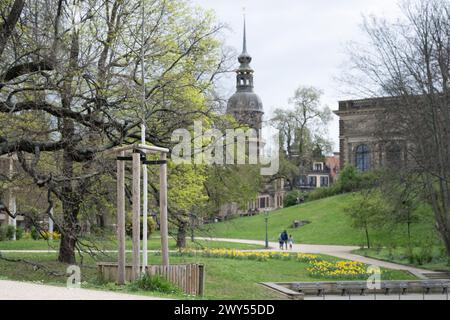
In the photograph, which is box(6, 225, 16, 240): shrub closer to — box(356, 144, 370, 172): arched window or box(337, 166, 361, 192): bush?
box(337, 166, 361, 192): bush

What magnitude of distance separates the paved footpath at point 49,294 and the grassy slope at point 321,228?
1050 inches

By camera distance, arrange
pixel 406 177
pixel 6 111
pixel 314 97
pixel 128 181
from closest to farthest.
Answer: pixel 6 111
pixel 128 181
pixel 406 177
pixel 314 97

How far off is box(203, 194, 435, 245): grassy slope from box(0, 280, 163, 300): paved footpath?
87.5 feet

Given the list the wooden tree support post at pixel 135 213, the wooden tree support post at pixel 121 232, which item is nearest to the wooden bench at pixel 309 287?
the wooden tree support post at pixel 135 213

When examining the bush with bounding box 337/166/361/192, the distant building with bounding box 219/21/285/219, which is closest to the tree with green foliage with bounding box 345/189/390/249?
the bush with bounding box 337/166/361/192

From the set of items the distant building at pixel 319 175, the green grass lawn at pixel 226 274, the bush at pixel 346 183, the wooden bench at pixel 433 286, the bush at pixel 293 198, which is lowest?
the wooden bench at pixel 433 286

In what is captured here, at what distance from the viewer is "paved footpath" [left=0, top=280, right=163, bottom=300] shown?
11566mm

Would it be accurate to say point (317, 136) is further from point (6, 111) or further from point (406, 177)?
point (6, 111)

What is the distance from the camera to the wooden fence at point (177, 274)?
50.1 feet

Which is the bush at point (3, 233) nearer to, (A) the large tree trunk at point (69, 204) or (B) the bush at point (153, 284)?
(A) the large tree trunk at point (69, 204)

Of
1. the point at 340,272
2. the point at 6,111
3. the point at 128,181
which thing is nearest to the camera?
the point at 6,111

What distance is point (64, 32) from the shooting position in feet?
68.2

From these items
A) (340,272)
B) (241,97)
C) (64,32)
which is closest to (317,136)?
(241,97)

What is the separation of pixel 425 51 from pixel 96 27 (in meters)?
13.8
